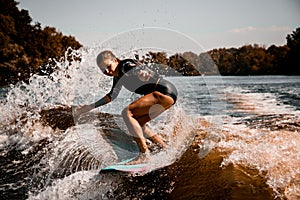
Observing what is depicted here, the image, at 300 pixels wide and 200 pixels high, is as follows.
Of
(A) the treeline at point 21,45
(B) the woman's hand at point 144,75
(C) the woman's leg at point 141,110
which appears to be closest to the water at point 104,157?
(C) the woman's leg at point 141,110

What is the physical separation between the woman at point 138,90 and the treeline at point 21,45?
33.4 metres

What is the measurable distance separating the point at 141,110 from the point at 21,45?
45.5 meters

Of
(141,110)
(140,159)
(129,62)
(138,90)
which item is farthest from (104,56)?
(140,159)

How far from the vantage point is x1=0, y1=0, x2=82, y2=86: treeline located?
3694 cm

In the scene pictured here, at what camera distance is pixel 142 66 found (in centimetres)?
469

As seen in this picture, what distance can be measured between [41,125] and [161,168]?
423 centimetres

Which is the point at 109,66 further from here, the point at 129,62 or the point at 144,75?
the point at 144,75

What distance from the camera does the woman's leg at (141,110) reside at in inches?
180

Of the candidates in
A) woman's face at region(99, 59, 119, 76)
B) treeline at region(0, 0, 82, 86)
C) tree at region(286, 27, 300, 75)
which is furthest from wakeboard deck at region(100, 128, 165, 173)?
tree at region(286, 27, 300, 75)

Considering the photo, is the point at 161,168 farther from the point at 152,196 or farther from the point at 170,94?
the point at 170,94

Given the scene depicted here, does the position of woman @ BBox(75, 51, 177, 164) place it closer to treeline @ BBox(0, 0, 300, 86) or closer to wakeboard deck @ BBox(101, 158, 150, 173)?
wakeboard deck @ BBox(101, 158, 150, 173)

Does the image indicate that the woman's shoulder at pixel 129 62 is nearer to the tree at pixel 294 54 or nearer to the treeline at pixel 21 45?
the treeline at pixel 21 45

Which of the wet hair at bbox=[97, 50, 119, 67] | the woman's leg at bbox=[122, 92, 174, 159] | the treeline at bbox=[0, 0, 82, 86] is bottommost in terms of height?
the woman's leg at bbox=[122, 92, 174, 159]

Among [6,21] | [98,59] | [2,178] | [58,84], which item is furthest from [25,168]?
[6,21]
